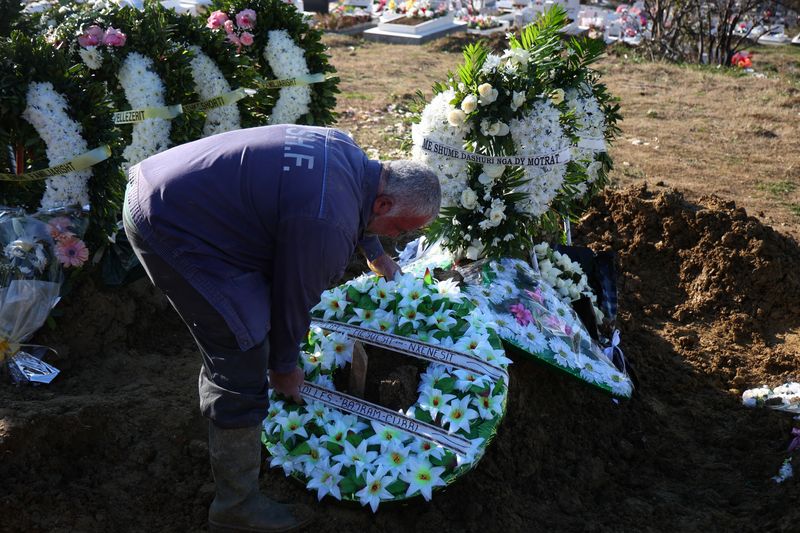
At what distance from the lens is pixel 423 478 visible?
3012 mm

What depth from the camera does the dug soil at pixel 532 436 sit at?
315cm

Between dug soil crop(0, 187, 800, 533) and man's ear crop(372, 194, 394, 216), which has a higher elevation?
man's ear crop(372, 194, 394, 216)

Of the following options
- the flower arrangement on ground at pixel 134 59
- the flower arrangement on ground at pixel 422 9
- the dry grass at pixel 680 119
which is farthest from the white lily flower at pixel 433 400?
the flower arrangement on ground at pixel 422 9

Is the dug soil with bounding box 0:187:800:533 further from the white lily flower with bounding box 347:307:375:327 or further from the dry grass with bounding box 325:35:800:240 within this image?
the dry grass with bounding box 325:35:800:240

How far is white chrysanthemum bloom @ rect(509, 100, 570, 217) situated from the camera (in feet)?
13.0

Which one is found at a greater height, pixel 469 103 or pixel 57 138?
pixel 469 103

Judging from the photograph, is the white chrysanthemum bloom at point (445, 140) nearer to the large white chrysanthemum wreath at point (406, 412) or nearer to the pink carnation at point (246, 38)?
the large white chrysanthemum wreath at point (406, 412)

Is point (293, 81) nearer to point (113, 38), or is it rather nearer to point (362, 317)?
point (113, 38)

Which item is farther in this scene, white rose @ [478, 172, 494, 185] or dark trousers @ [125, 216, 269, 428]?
white rose @ [478, 172, 494, 185]

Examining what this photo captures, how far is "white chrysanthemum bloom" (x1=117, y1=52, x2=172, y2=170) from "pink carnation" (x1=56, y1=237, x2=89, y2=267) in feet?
2.87

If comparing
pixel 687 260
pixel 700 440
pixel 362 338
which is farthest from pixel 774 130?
pixel 362 338

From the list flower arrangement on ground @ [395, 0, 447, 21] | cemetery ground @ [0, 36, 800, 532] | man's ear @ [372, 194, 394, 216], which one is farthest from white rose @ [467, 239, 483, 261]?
flower arrangement on ground @ [395, 0, 447, 21]

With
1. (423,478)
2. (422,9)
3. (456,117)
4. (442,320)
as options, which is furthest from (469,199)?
(422,9)

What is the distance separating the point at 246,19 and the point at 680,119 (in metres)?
5.77
